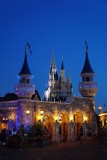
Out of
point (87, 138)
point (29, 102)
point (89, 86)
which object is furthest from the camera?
point (89, 86)

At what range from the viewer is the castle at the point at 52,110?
107 feet

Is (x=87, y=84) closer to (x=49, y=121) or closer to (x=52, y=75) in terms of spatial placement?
(x=49, y=121)

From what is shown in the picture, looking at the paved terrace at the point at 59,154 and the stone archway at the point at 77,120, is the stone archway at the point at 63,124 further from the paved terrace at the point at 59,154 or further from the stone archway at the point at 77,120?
the paved terrace at the point at 59,154

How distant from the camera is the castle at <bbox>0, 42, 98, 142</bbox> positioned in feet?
107

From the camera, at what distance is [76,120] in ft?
124

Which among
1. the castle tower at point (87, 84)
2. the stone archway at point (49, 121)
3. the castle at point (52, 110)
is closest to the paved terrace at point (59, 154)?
the castle at point (52, 110)

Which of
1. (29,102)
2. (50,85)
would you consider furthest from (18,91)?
(50,85)

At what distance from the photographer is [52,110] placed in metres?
34.5

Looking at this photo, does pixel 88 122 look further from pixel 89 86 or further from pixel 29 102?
pixel 29 102

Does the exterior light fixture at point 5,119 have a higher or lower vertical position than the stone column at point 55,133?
higher

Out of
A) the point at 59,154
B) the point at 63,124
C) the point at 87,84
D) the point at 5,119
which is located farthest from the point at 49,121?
the point at 59,154

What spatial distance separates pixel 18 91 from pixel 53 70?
38.9 meters

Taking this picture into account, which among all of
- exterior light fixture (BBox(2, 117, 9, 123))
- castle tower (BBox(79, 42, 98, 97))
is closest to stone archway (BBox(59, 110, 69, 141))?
castle tower (BBox(79, 42, 98, 97))

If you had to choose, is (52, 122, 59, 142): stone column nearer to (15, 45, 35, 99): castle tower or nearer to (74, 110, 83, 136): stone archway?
(74, 110, 83, 136): stone archway
